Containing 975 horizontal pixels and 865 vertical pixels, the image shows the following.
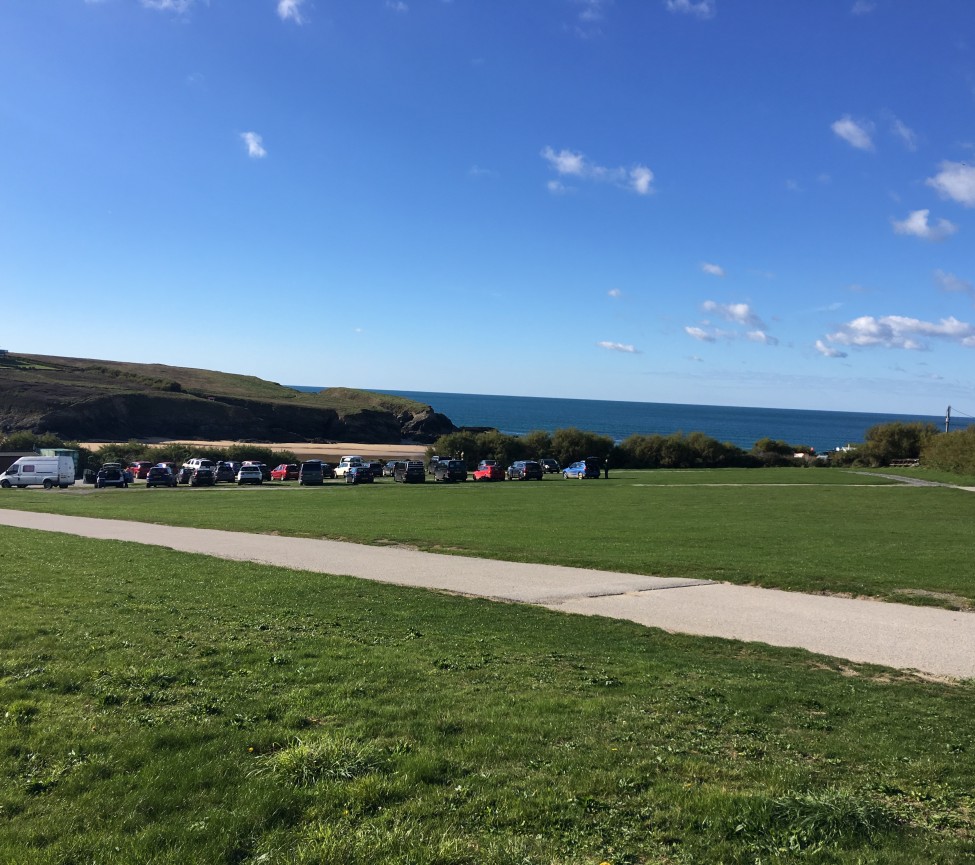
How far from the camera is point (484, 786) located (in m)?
4.80

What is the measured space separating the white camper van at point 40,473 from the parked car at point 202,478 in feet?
24.1

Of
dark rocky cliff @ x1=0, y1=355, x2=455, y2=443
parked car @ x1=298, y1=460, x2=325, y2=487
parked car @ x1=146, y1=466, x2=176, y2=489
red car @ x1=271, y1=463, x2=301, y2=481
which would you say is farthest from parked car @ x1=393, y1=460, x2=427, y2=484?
dark rocky cliff @ x1=0, y1=355, x2=455, y2=443

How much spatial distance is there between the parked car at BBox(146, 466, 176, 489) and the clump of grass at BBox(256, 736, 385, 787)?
49.2 m

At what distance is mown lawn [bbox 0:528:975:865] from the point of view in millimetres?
4156

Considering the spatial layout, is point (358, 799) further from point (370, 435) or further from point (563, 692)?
point (370, 435)

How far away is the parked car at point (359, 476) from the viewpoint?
5294 centimetres

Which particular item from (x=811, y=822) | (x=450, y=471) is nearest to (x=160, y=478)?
(x=450, y=471)

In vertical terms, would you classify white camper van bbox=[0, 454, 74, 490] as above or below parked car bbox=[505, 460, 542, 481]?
below

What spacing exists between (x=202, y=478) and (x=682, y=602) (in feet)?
149

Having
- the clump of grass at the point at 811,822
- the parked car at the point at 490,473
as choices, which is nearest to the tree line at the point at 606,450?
the parked car at the point at 490,473

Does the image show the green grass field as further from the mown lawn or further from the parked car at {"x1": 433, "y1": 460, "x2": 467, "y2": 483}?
the parked car at {"x1": 433, "y1": 460, "x2": 467, "y2": 483}

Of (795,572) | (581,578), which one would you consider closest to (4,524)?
(581,578)

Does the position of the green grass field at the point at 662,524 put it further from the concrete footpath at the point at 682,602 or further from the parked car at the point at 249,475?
the parked car at the point at 249,475

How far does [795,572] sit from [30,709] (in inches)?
517
